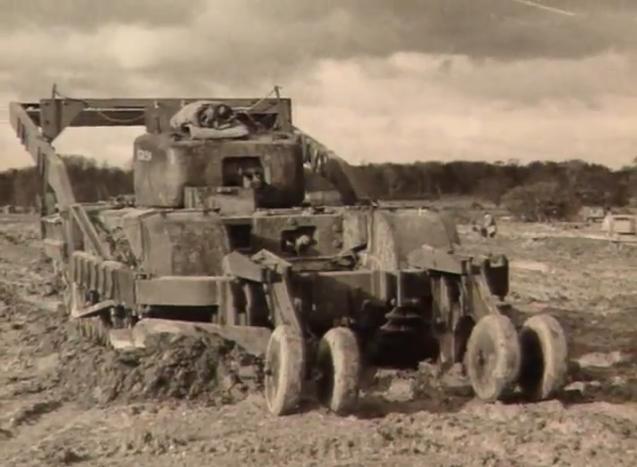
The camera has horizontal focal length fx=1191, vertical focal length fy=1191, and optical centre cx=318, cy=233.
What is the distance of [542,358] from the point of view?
8438 mm

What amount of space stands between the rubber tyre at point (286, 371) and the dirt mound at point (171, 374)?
714 mm

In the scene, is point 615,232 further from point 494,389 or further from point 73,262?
point 494,389

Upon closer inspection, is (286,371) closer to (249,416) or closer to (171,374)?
(249,416)

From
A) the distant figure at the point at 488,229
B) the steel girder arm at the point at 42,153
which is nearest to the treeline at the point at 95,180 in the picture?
the steel girder arm at the point at 42,153

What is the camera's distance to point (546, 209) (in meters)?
44.5

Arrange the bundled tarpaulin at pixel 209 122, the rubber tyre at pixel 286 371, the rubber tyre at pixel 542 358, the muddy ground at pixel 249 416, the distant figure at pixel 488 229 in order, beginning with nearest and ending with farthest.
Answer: the muddy ground at pixel 249 416, the rubber tyre at pixel 286 371, the rubber tyre at pixel 542 358, the bundled tarpaulin at pixel 209 122, the distant figure at pixel 488 229

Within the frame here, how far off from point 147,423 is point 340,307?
2.18 meters

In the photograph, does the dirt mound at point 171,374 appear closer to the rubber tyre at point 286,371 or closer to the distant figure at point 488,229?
the rubber tyre at point 286,371

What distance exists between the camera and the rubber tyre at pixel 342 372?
7914 millimetres

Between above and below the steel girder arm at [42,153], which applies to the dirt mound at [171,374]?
below

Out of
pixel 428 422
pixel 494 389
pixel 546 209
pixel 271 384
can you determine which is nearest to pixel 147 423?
pixel 271 384

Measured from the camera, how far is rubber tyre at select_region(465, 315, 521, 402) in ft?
26.7

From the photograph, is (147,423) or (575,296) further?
(575,296)

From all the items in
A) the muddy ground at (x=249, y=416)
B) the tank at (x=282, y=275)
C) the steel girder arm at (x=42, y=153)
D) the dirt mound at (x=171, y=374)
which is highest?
the steel girder arm at (x=42, y=153)
